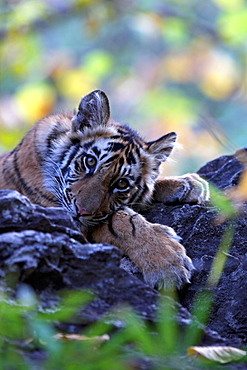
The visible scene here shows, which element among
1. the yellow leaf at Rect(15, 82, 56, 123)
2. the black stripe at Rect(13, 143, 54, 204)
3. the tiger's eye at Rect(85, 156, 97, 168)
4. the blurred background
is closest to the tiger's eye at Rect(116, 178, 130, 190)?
the tiger's eye at Rect(85, 156, 97, 168)

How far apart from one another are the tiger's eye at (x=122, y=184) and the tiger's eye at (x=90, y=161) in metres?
0.20

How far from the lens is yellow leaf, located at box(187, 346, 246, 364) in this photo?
1972 millimetres

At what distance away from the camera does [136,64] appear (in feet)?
46.1

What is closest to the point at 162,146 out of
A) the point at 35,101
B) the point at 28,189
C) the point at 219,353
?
the point at 28,189

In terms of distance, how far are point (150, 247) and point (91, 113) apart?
140 cm

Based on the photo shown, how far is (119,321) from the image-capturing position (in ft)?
6.97

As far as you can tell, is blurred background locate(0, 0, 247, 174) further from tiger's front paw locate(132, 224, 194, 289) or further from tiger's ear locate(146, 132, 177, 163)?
tiger's front paw locate(132, 224, 194, 289)

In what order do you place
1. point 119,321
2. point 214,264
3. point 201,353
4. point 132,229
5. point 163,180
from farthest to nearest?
point 163,180 → point 132,229 → point 214,264 → point 119,321 → point 201,353

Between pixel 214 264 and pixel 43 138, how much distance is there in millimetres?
1760

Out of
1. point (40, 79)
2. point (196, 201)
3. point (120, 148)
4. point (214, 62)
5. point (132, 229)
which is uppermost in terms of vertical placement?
point (214, 62)

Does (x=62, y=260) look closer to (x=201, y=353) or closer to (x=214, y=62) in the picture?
(x=201, y=353)

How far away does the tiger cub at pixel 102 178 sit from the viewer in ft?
11.0

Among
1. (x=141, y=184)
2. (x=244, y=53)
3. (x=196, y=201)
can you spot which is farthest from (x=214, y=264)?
(x=244, y=53)

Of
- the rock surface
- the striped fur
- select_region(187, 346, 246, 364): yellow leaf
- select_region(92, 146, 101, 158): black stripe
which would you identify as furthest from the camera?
select_region(92, 146, 101, 158): black stripe
